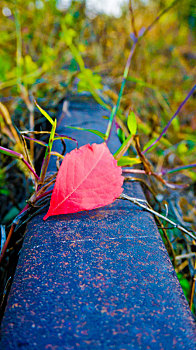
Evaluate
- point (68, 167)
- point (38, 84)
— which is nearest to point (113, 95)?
point (38, 84)

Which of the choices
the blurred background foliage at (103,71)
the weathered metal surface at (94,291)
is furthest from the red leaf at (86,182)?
the blurred background foliage at (103,71)

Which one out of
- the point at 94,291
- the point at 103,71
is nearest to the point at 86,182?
the point at 94,291

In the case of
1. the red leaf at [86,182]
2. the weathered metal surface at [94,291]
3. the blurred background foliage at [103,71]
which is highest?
the blurred background foliage at [103,71]

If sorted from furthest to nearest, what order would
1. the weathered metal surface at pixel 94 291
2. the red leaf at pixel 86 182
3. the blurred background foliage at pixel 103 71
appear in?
the blurred background foliage at pixel 103 71, the red leaf at pixel 86 182, the weathered metal surface at pixel 94 291

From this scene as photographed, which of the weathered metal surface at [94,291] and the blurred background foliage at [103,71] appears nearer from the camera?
the weathered metal surface at [94,291]

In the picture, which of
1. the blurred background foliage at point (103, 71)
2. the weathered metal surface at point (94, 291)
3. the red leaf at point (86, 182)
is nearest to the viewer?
the weathered metal surface at point (94, 291)

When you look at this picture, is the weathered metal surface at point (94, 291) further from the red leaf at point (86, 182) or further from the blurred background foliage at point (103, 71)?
the blurred background foliage at point (103, 71)

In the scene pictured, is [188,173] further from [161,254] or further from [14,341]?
[14,341]
